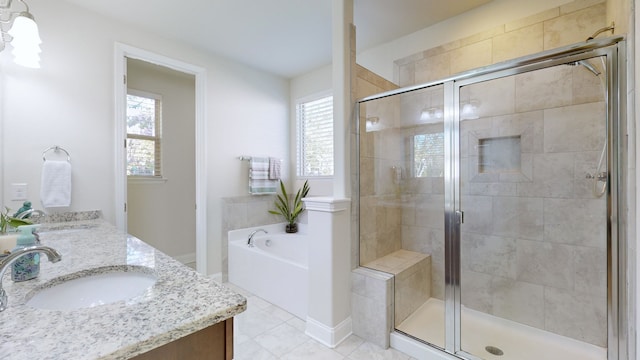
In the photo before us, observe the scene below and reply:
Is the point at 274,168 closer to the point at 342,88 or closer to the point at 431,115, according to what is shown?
the point at 342,88

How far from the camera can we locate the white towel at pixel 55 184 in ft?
6.64

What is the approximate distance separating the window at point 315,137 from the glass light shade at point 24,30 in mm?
2544

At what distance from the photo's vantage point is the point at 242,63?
10.8ft

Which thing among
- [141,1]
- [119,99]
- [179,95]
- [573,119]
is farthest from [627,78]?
[179,95]

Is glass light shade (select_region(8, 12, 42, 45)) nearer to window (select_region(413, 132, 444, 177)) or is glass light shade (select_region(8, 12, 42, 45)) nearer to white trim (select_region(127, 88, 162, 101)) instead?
white trim (select_region(127, 88, 162, 101))

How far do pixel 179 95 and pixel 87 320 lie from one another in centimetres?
371

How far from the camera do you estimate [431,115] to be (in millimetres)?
2307

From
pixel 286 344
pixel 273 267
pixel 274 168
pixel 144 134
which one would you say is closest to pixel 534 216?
pixel 286 344

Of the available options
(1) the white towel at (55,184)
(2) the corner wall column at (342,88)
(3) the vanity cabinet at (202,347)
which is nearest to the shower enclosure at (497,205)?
(2) the corner wall column at (342,88)

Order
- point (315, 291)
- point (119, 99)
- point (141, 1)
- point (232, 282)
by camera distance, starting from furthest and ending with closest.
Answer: point (232, 282) < point (119, 99) < point (141, 1) < point (315, 291)

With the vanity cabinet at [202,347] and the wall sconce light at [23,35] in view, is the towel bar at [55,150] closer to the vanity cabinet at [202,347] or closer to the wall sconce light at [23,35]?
the wall sconce light at [23,35]

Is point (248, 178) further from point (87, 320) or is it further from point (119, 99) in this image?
point (87, 320)

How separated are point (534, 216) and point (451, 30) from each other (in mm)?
1739

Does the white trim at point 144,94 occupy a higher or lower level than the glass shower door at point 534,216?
higher
